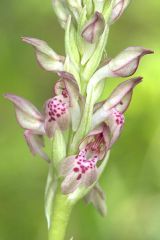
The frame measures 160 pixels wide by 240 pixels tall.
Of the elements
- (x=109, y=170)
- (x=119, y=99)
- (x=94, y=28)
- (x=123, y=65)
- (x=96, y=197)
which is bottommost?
(x=109, y=170)

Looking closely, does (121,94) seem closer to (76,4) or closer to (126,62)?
(126,62)

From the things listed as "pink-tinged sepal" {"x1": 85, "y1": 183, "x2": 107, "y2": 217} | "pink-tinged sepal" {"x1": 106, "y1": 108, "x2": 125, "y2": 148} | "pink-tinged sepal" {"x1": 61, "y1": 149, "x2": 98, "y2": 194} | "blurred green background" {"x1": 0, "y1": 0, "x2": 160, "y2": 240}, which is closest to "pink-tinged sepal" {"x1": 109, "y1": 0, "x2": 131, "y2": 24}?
"pink-tinged sepal" {"x1": 106, "y1": 108, "x2": 125, "y2": 148}

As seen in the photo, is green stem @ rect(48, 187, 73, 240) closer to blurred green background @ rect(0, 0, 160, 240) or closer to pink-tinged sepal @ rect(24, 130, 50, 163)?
pink-tinged sepal @ rect(24, 130, 50, 163)

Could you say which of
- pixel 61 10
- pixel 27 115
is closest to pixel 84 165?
pixel 27 115

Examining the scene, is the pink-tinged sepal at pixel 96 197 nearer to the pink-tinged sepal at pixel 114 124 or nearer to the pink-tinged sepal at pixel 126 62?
the pink-tinged sepal at pixel 114 124

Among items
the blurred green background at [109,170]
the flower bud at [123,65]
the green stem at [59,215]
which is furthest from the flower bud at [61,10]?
the blurred green background at [109,170]

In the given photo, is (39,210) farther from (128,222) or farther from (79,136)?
(79,136)

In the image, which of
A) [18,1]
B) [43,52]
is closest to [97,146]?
[43,52]
